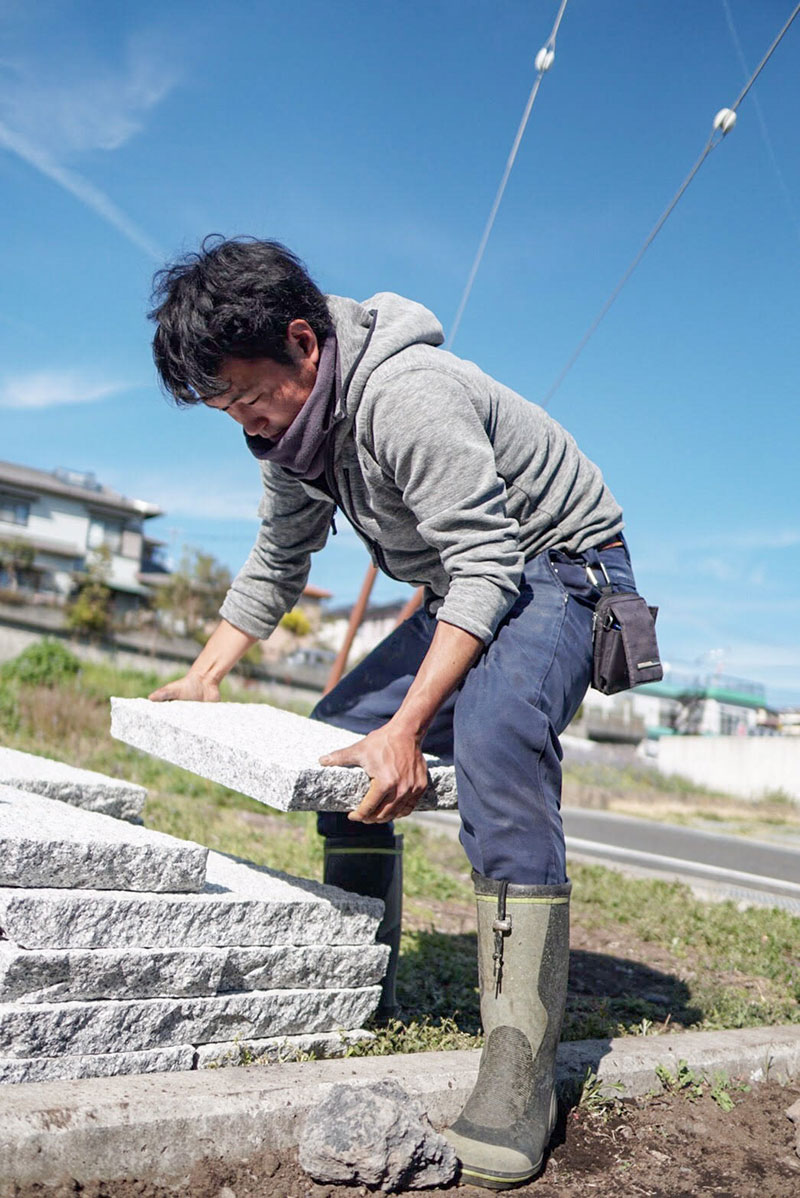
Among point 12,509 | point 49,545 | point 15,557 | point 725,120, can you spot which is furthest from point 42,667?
point 12,509

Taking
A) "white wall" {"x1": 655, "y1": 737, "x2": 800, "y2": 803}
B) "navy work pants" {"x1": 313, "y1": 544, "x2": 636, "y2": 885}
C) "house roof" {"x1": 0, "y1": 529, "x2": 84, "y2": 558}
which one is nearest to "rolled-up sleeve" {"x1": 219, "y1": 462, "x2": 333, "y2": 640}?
"navy work pants" {"x1": 313, "y1": 544, "x2": 636, "y2": 885}

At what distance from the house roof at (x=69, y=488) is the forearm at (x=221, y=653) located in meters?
49.0

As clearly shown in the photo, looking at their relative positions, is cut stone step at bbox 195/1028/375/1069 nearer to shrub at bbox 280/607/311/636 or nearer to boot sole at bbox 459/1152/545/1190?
boot sole at bbox 459/1152/545/1190

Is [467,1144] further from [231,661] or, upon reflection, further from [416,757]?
[231,661]

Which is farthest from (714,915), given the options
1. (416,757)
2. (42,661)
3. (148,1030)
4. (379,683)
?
(42,661)

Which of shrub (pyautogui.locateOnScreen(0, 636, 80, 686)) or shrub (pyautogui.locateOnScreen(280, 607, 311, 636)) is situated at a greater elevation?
shrub (pyautogui.locateOnScreen(280, 607, 311, 636))

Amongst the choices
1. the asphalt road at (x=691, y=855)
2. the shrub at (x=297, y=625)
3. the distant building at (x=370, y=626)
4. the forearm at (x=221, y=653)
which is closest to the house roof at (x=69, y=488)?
the shrub at (x=297, y=625)

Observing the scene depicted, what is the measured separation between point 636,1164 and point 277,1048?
33.1 inches

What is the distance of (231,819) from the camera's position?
292 inches

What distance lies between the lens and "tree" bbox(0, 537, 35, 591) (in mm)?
44219

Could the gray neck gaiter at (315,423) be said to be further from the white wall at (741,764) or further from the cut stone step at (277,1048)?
the white wall at (741,764)

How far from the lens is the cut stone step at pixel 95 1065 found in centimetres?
194

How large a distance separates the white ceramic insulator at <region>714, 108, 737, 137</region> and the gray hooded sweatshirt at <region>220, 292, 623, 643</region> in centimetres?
590

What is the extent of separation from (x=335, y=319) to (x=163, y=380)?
1.55ft
